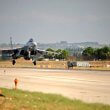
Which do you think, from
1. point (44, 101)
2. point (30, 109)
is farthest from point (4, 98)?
point (30, 109)

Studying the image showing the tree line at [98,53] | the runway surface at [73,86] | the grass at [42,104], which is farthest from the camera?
the tree line at [98,53]

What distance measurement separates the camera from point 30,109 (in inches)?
752

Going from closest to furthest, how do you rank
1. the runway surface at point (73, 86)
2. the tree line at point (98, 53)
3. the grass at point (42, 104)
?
the grass at point (42, 104)
the runway surface at point (73, 86)
the tree line at point (98, 53)

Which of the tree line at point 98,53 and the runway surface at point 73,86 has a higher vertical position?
the tree line at point 98,53

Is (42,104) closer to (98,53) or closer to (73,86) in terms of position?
(73,86)

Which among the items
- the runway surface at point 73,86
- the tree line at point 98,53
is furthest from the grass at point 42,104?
the tree line at point 98,53

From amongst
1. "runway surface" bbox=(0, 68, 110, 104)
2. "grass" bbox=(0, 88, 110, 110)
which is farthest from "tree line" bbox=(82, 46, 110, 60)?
"grass" bbox=(0, 88, 110, 110)

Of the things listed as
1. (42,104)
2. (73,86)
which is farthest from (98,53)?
(42,104)

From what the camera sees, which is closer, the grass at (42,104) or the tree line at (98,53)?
the grass at (42,104)

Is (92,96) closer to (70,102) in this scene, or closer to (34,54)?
(70,102)

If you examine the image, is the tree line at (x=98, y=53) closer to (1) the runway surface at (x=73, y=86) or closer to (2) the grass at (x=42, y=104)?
(1) the runway surface at (x=73, y=86)

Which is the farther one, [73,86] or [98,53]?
[98,53]

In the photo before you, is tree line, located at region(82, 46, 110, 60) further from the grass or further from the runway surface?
the grass

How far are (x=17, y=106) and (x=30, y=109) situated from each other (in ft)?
3.83
